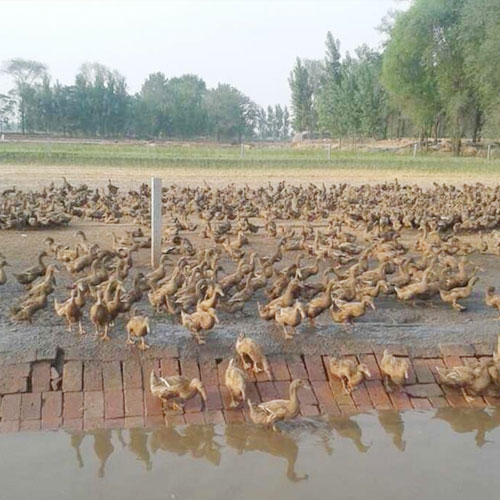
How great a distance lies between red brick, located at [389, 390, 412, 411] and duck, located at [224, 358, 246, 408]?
1.55 metres

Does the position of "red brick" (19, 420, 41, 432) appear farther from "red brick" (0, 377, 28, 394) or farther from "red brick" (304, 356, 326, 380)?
"red brick" (304, 356, 326, 380)

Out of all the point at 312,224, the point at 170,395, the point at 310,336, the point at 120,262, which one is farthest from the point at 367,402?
the point at 312,224

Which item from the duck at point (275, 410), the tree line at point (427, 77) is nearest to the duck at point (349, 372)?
the duck at point (275, 410)

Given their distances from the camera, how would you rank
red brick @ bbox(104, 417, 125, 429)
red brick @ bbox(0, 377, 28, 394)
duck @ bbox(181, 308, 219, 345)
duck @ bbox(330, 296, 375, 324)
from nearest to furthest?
red brick @ bbox(104, 417, 125, 429) → red brick @ bbox(0, 377, 28, 394) → duck @ bbox(181, 308, 219, 345) → duck @ bbox(330, 296, 375, 324)

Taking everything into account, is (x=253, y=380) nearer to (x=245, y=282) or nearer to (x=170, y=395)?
(x=170, y=395)

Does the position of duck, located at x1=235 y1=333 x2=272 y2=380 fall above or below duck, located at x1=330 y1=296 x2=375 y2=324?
below

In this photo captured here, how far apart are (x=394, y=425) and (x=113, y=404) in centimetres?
263

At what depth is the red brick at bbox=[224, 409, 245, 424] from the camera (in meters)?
6.55

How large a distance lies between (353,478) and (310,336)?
2324mm

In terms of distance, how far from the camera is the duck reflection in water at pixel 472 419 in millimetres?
6679

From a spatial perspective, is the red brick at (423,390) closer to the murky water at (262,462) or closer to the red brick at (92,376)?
the murky water at (262,462)

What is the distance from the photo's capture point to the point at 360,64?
6862 centimetres

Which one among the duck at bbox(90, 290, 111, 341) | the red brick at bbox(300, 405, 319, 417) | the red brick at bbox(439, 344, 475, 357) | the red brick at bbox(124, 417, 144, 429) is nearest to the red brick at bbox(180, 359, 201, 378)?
the red brick at bbox(124, 417, 144, 429)

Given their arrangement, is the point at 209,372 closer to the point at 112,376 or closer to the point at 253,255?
the point at 112,376
